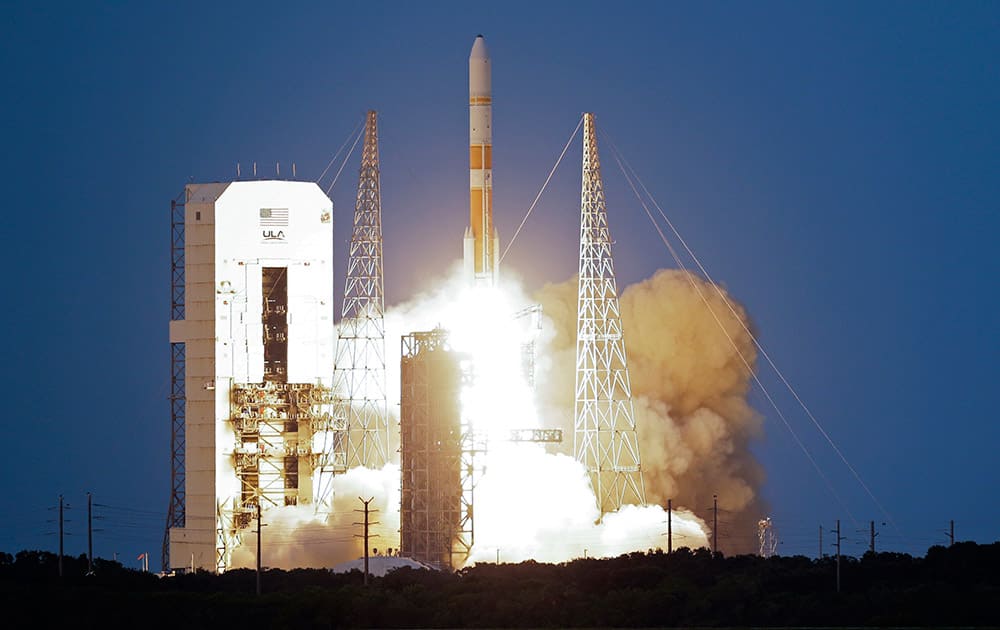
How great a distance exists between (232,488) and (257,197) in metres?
7.10

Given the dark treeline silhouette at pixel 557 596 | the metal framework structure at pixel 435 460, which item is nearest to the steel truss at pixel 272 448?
the dark treeline silhouette at pixel 557 596

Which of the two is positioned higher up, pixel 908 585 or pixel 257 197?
pixel 257 197

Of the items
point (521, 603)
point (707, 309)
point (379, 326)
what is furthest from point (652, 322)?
point (521, 603)

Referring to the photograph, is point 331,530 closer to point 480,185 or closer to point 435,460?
point 435,460

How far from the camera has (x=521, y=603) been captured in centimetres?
6775

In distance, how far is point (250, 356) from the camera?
7994cm

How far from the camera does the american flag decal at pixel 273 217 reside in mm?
80000

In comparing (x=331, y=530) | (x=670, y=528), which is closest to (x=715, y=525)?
(x=670, y=528)

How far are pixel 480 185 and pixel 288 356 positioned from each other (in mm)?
6328

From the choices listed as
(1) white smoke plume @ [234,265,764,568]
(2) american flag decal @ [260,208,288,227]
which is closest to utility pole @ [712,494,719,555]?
(1) white smoke plume @ [234,265,764,568]

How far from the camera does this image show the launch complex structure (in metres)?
79.4

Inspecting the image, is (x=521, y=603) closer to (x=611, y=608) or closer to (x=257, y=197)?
(x=611, y=608)

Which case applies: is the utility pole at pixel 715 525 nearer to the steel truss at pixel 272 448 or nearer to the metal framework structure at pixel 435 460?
the metal framework structure at pixel 435 460

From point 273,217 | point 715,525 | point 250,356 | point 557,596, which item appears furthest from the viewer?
point 715,525
